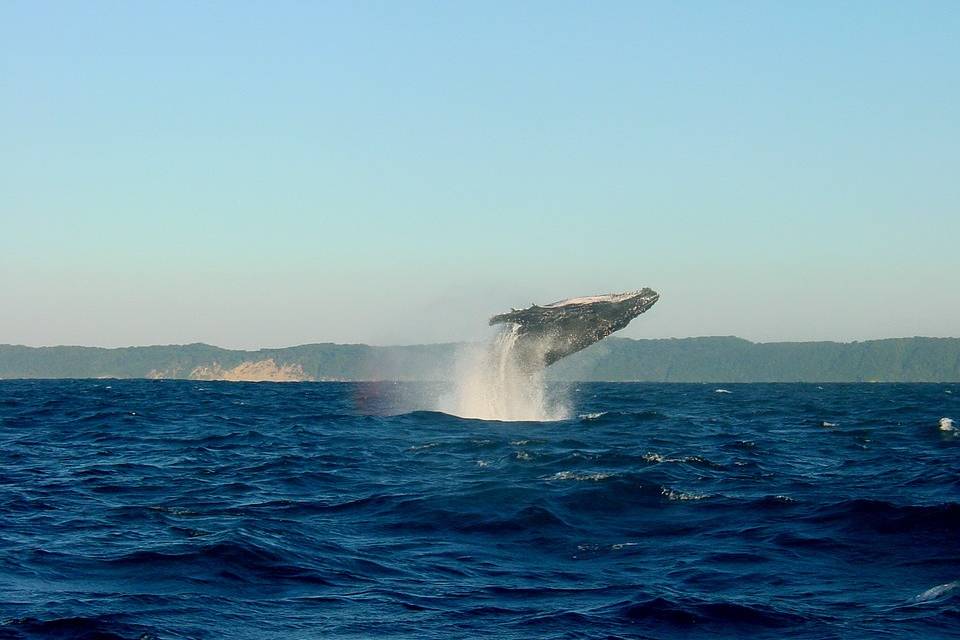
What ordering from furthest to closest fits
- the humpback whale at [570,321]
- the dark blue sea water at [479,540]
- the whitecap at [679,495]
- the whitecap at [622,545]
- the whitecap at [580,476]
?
1. the humpback whale at [570,321]
2. the whitecap at [580,476]
3. the whitecap at [679,495]
4. the whitecap at [622,545]
5. the dark blue sea water at [479,540]

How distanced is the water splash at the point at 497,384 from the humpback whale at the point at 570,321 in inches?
27.3

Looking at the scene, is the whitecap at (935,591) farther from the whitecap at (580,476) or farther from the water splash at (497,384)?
the water splash at (497,384)

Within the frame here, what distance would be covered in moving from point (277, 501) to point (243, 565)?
18.7 feet

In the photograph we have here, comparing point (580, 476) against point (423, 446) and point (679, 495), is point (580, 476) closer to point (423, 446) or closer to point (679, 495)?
point (679, 495)

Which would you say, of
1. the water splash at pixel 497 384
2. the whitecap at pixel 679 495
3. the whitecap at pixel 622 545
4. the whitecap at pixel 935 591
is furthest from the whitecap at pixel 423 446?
the whitecap at pixel 935 591

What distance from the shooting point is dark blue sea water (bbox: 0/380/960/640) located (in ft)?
37.0

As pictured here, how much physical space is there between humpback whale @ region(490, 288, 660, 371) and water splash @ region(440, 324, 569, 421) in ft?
2.28

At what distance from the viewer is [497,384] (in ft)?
118

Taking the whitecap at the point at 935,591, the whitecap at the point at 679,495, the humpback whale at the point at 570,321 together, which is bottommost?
the whitecap at the point at 935,591

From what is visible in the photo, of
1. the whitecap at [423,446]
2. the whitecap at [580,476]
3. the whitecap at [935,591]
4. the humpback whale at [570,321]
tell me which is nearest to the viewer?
the whitecap at [935,591]

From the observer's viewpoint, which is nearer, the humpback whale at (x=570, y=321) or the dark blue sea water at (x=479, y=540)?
the dark blue sea water at (x=479, y=540)

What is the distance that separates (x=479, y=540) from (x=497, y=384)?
20.2 m

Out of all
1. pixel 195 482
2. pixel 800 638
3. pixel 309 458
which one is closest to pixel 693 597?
pixel 800 638

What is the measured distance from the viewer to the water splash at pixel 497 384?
34.8 m
